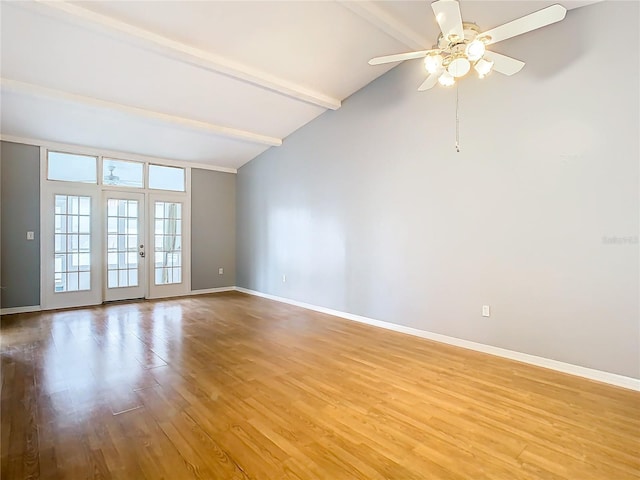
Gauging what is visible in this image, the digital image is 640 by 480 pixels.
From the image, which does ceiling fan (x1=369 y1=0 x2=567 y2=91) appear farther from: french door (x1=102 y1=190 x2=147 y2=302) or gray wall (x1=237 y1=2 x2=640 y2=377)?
french door (x1=102 y1=190 x2=147 y2=302)

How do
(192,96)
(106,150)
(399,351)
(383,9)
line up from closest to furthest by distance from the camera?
1. (383,9)
2. (399,351)
3. (192,96)
4. (106,150)

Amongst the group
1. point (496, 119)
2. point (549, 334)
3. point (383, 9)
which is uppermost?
point (383, 9)

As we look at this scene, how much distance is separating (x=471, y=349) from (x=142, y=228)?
618cm

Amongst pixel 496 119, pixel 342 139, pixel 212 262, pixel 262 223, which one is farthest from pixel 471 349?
pixel 212 262

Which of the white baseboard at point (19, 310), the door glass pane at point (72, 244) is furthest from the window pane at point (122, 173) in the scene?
the white baseboard at point (19, 310)

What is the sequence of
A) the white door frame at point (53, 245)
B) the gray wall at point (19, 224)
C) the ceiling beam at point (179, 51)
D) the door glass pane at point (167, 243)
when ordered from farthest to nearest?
the door glass pane at point (167, 243) < the white door frame at point (53, 245) < the gray wall at point (19, 224) < the ceiling beam at point (179, 51)

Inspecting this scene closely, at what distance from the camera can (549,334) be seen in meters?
3.22

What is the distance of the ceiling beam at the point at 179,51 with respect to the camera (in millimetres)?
3078

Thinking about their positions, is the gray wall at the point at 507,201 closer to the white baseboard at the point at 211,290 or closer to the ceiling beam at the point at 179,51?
the ceiling beam at the point at 179,51

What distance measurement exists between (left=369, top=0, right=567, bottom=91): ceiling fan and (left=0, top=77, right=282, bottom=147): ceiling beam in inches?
144

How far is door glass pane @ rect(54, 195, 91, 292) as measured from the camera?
571 centimetres

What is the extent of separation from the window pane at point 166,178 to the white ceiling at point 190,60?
1.02 meters

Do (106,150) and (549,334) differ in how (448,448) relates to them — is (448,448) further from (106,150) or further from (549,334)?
(106,150)

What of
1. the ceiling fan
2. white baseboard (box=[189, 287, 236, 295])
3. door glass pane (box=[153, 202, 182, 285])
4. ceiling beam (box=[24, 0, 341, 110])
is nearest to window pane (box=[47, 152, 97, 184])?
door glass pane (box=[153, 202, 182, 285])
